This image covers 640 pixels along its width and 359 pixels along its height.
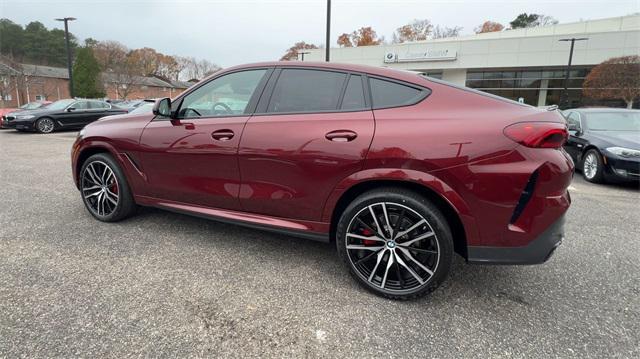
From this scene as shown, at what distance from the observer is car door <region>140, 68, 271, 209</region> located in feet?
9.28

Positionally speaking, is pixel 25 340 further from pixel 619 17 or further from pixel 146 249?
Answer: pixel 619 17

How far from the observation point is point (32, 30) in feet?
190

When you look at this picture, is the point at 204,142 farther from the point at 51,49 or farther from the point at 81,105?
the point at 51,49

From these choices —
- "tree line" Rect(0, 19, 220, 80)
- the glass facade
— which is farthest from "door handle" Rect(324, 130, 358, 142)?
"tree line" Rect(0, 19, 220, 80)

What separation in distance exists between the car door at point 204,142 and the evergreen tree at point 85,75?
43335 mm

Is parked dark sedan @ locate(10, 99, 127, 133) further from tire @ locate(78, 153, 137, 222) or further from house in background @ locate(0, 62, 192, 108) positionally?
house in background @ locate(0, 62, 192, 108)

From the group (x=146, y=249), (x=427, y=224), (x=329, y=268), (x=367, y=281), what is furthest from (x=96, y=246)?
(x=427, y=224)

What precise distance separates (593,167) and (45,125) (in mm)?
16929

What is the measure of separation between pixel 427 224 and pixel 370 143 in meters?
0.63

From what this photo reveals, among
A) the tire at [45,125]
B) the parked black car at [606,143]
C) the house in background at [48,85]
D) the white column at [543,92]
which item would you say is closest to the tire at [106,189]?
the parked black car at [606,143]

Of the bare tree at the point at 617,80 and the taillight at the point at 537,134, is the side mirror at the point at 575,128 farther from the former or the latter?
the bare tree at the point at 617,80

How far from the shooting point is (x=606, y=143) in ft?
19.7

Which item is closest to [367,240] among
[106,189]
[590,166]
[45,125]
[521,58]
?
[106,189]

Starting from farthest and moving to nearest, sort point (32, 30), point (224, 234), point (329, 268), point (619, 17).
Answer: point (32, 30)
point (619, 17)
point (224, 234)
point (329, 268)
